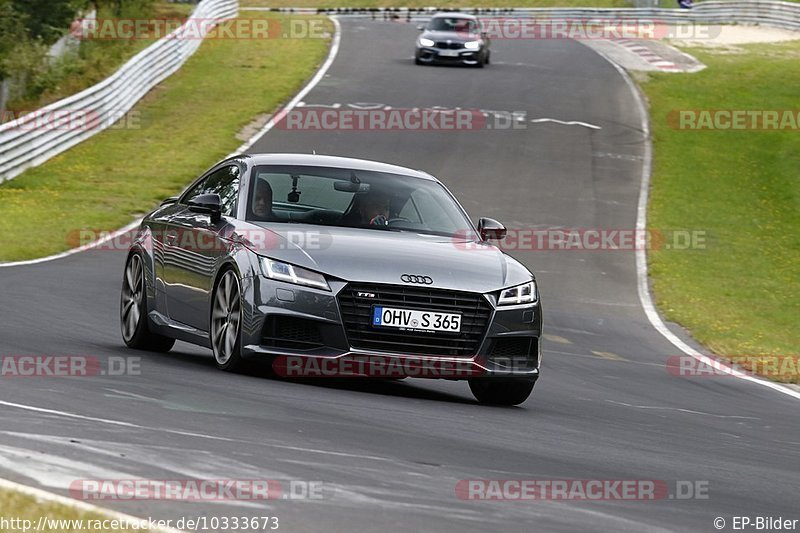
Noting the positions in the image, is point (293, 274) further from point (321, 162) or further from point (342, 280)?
point (321, 162)

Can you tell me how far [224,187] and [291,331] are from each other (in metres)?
1.99

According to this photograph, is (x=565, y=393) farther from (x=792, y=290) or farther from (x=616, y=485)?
(x=792, y=290)

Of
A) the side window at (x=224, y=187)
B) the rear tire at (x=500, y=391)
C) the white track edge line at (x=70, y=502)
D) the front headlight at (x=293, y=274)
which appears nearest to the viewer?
the white track edge line at (x=70, y=502)

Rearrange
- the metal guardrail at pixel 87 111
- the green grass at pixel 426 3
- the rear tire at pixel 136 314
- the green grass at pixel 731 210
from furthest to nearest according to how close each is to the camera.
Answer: the green grass at pixel 426 3
the metal guardrail at pixel 87 111
the green grass at pixel 731 210
the rear tire at pixel 136 314

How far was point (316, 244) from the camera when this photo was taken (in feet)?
31.6

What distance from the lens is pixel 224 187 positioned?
36.0 ft

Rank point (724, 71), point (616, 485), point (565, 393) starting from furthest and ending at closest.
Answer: point (724, 71)
point (565, 393)
point (616, 485)

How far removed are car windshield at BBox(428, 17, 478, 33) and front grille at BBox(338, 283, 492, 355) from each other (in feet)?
116

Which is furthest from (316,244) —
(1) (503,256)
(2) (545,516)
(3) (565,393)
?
(2) (545,516)

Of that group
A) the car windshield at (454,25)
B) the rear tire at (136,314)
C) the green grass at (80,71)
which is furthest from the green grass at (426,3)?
the rear tire at (136,314)

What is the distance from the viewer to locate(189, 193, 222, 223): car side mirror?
1028cm

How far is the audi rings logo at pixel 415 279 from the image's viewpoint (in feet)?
30.5

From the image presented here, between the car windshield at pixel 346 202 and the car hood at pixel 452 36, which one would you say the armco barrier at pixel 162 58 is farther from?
the car windshield at pixel 346 202

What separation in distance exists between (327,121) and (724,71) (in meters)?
15.5
